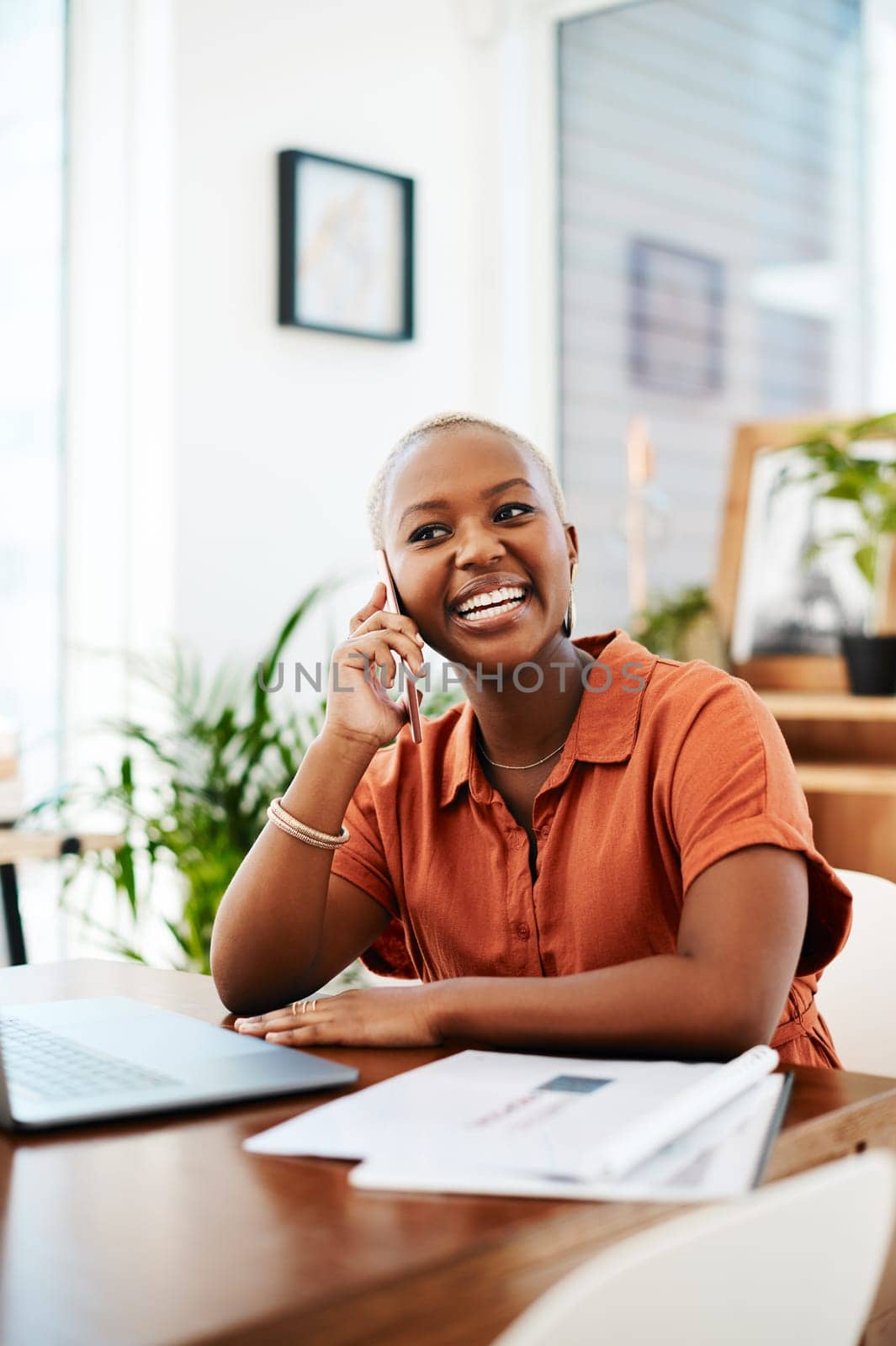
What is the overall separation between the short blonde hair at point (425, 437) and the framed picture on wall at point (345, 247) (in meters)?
1.63

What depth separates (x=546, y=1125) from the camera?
0.89 meters

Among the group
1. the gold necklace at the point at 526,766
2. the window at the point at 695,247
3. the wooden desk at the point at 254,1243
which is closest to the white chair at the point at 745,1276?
the wooden desk at the point at 254,1243

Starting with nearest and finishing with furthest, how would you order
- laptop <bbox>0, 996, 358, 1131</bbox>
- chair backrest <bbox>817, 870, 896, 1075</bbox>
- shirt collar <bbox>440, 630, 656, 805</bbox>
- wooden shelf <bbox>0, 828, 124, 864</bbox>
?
1. laptop <bbox>0, 996, 358, 1131</bbox>
2. shirt collar <bbox>440, 630, 656, 805</bbox>
3. chair backrest <bbox>817, 870, 896, 1075</bbox>
4. wooden shelf <bbox>0, 828, 124, 864</bbox>

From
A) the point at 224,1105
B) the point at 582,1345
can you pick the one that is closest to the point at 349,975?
the point at 224,1105

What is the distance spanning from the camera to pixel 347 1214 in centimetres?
78

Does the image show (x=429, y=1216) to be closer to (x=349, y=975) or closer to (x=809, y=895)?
(x=809, y=895)

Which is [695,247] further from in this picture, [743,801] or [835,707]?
[743,801]

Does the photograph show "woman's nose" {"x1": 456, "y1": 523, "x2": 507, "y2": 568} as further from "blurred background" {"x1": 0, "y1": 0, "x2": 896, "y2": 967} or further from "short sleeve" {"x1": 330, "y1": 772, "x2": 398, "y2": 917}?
"blurred background" {"x1": 0, "y1": 0, "x2": 896, "y2": 967}

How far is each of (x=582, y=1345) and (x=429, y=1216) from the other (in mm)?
211

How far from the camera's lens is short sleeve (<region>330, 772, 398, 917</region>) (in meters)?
1.50

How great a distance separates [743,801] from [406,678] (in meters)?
0.42

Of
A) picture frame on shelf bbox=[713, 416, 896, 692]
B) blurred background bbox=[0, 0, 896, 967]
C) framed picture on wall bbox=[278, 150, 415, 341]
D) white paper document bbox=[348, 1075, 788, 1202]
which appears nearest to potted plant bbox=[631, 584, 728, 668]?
picture frame on shelf bbox=[713, 416, 896, 692]

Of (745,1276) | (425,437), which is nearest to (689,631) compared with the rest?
(425,437)

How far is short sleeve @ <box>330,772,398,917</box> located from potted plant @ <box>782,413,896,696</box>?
59.0 inches
